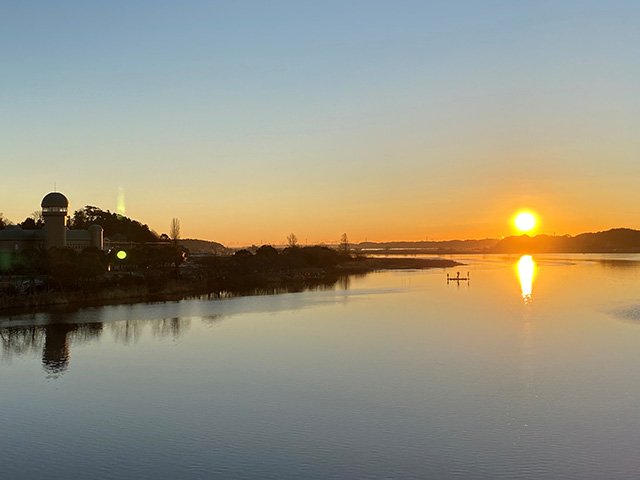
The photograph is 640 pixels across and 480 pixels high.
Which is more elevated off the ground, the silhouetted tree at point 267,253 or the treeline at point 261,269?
the silhouetted tree at point 267,253

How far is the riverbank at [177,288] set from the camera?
4562cm

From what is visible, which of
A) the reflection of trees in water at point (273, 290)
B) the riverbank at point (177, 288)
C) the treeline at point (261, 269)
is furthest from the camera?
the treeline at point (261, 269)

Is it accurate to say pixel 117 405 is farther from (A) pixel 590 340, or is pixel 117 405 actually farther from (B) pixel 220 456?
(A) pixel 590 340

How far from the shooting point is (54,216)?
7762 cm

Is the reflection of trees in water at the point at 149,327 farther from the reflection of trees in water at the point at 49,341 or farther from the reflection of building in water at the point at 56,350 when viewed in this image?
the reflection of building in water at the point at 56,350

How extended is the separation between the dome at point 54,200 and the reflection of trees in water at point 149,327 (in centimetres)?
4409

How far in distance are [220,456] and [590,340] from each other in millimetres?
22053

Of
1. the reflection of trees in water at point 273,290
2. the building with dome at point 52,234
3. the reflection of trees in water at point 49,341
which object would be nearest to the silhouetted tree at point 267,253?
the reflection of trees in water at point 273,290

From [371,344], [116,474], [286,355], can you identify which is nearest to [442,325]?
[371,344]

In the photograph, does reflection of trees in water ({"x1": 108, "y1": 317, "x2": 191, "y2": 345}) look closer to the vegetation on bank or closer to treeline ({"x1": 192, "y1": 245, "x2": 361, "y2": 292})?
the vegetation on bank

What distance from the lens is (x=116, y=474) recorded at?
1391cm

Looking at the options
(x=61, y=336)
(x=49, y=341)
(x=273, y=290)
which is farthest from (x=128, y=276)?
(x=49, y=341)

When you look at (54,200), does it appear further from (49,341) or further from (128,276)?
(49,341)

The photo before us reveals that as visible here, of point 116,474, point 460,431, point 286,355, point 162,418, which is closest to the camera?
point 116,474
